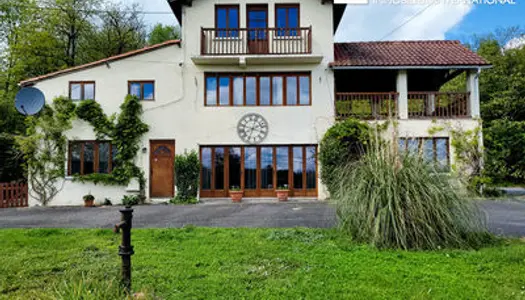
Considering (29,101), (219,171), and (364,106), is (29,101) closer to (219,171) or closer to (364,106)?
(219,171)

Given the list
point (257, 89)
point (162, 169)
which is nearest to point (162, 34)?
point (257, 89)

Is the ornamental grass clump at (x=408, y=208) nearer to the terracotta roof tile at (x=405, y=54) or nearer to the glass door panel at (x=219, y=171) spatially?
the glass door panel at (x=219, y=171)

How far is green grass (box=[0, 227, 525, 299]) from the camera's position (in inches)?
124

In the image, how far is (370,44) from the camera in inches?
544

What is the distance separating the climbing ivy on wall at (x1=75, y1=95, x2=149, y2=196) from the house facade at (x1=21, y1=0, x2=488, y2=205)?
288 millimetres

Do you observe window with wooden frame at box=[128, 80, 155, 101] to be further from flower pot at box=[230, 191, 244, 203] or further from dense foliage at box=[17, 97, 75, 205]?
flower pot at box=[230, 191, 244, 203]

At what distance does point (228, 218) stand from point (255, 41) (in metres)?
7.47

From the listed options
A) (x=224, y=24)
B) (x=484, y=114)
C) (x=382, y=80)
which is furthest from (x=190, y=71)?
(x=484, y=114)

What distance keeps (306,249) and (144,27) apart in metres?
23.8

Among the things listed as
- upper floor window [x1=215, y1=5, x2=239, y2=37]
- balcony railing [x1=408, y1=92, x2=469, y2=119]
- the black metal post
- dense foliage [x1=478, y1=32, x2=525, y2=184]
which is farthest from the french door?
the black metal post

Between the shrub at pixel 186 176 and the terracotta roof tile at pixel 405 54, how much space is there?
22.1 ft

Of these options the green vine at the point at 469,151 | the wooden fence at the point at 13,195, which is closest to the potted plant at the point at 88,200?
the wooden fence at the point at 13,195

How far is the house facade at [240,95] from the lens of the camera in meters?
12.0

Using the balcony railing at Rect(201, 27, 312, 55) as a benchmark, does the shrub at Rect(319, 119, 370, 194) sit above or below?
below
